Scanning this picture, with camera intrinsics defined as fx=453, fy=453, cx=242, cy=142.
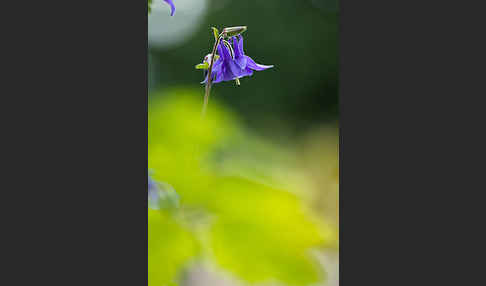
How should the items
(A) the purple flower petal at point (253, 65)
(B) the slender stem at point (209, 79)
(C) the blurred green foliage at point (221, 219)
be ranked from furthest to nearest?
(A) the purple flower petal at point (253, 65) → (B) the slender stem at point (209, 79) → (C) the blurred green foliage at point (221, 219)

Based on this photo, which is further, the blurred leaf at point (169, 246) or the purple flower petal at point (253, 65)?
the purple flower petal at point (253, 65)

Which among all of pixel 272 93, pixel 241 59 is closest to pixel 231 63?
pixel 241 59

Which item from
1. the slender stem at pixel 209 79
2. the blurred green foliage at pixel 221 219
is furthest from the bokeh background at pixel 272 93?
the blurred green foliage at pixel 221 219

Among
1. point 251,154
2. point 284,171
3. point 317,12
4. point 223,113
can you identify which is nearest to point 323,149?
point 284,171

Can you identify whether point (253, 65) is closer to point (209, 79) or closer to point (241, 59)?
point (241, 59)

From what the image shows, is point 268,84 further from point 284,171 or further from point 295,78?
point 284,171

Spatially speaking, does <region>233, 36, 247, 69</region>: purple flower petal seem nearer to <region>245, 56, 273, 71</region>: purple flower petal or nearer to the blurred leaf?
<region>245, 56, 273, 71</region>: purple flower petal

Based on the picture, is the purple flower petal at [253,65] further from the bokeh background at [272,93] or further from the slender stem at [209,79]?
the slender stem at [209,79]

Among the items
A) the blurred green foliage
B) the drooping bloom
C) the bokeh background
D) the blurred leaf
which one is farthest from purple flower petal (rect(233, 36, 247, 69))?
the blurred leaf
